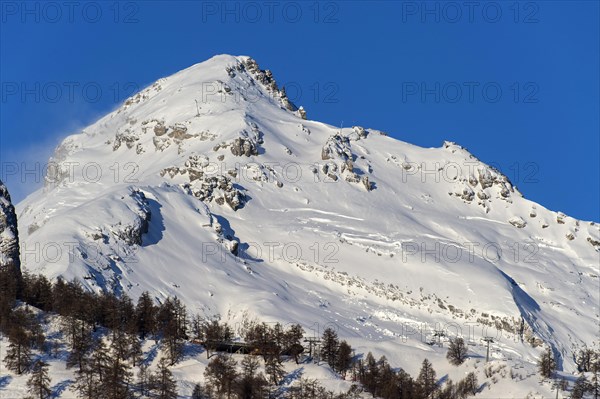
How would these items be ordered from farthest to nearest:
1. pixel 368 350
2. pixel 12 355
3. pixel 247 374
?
pixel 368 350 < pixel 247 374 < pixel 12 355

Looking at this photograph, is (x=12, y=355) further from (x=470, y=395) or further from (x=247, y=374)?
(x=470, y=395)

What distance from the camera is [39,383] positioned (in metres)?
132

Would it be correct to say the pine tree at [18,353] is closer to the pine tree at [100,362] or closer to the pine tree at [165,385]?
the pine tree at [100,362]

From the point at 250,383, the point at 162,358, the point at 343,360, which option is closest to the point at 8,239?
the point at 162,358

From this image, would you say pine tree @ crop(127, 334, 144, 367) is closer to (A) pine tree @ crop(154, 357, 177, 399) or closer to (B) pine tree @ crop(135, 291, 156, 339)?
(B) pine tree @ crop(135, 291, 156, 339)

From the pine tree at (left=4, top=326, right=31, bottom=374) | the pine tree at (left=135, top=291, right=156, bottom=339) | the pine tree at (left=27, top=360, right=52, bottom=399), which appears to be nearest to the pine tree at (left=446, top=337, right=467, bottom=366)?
the pine tree at (left=135, top=291, right=156, bottom=339)

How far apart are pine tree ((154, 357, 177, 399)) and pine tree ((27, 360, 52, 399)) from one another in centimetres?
1355

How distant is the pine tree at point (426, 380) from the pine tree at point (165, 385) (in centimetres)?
3733

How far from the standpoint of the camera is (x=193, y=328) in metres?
190

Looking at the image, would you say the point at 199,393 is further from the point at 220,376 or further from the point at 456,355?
the point at 456,355

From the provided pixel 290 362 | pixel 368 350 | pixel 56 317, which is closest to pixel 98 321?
pixel 56 317

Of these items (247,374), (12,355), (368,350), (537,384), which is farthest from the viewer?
(368,350)

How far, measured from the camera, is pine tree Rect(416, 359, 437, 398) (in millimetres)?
155125

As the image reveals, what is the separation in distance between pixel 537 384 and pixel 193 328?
62885 millimetres
